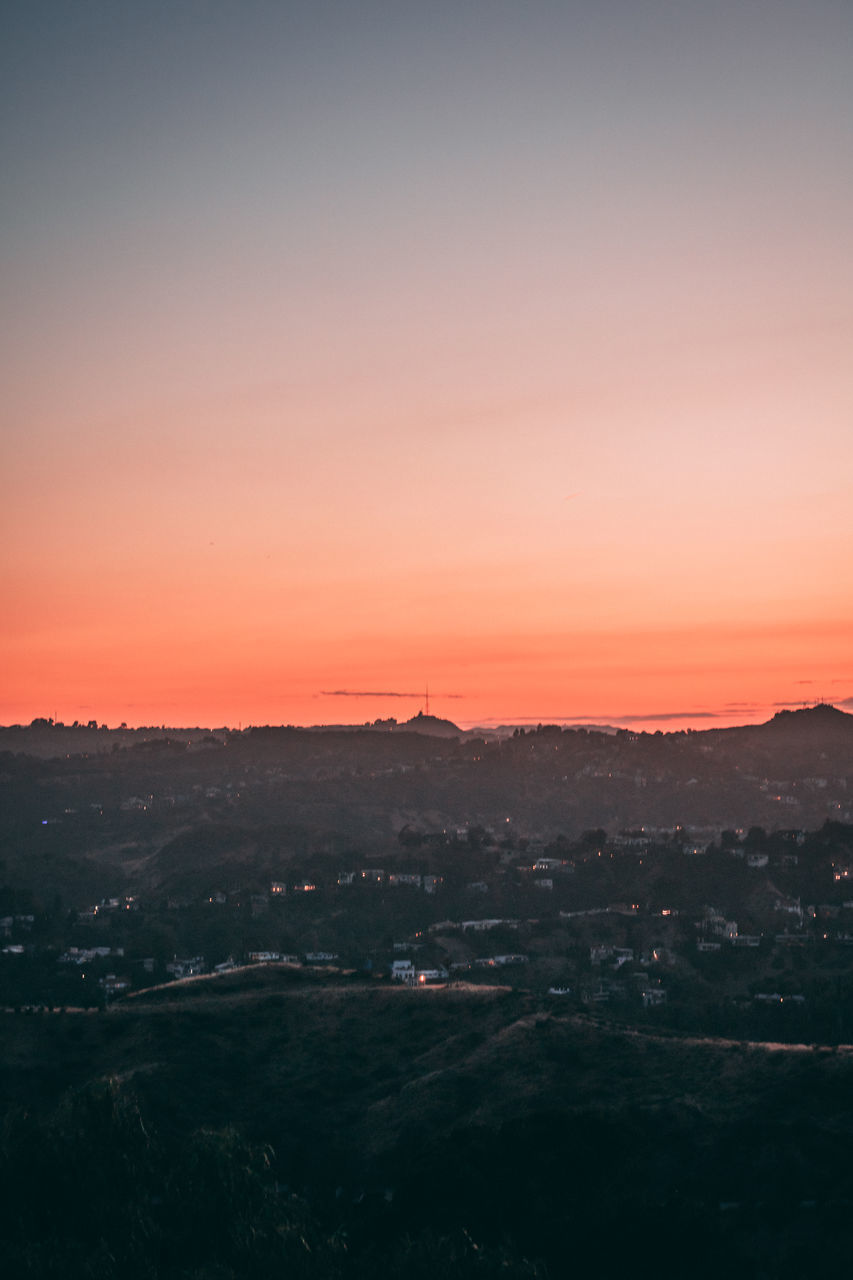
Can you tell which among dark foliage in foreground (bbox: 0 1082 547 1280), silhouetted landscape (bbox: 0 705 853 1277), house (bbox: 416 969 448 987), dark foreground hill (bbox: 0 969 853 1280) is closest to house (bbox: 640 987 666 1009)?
silhouetted landscape (bbox: 0 705 853 1277)

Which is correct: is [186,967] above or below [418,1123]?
below

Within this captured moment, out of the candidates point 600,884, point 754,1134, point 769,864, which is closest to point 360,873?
point 600,884

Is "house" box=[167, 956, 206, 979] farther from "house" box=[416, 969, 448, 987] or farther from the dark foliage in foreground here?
the dark foliage in foreground

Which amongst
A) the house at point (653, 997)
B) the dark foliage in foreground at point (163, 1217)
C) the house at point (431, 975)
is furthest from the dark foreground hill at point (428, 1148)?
the house at point (653, 997)

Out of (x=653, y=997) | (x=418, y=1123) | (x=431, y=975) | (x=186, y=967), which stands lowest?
(x=653, y=997)

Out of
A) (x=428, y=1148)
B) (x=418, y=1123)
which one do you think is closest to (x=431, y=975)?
(x=418, y=1123)

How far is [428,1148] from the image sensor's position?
154 ft

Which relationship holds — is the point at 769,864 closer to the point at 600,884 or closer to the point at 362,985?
the point at 600,884

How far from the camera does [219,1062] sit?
201 ft

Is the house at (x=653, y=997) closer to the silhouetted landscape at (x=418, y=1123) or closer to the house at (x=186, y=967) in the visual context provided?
the silhouetted landscape at (x=418, y=1123)

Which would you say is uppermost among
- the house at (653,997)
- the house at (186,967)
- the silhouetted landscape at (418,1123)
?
the silhouetted landscape at (418,1123)

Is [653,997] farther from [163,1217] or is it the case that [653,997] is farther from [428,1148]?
[163,1217]

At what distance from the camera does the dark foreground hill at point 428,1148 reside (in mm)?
36812

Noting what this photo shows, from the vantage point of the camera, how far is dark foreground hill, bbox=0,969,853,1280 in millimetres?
36812
